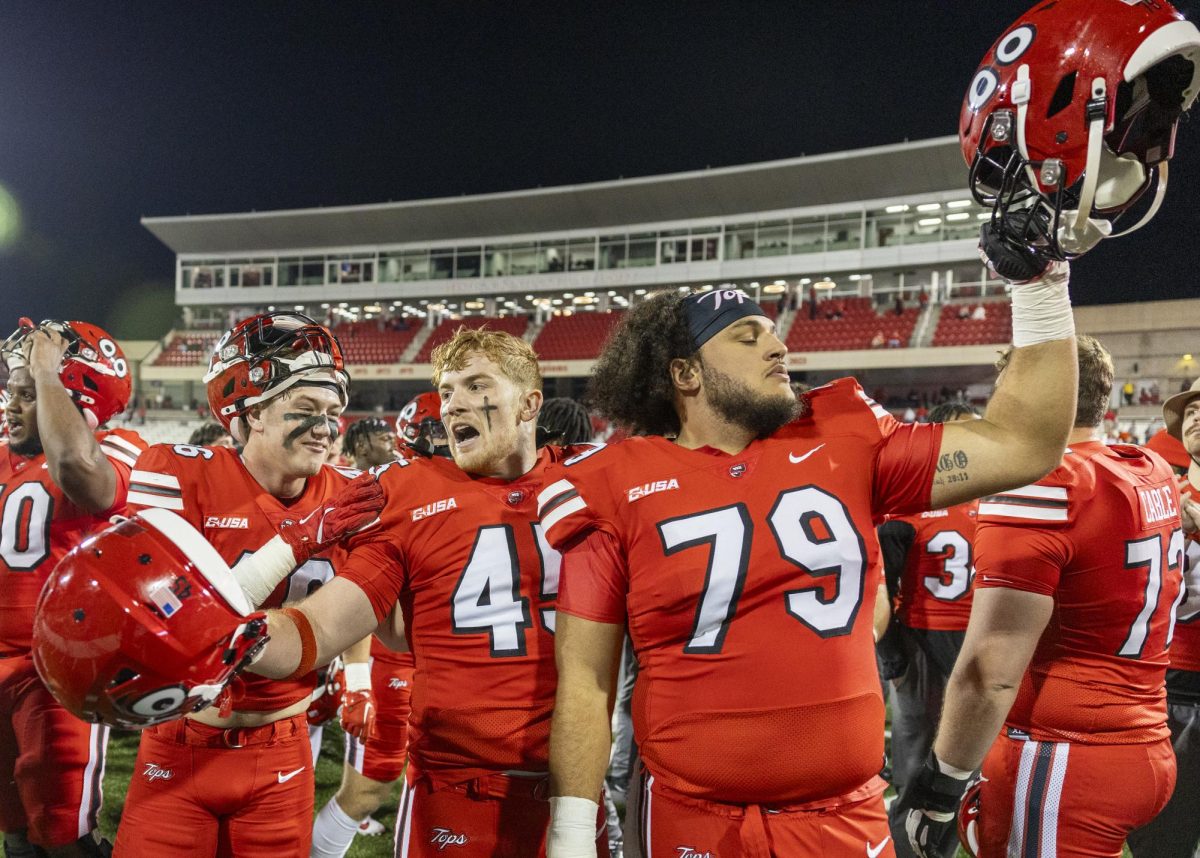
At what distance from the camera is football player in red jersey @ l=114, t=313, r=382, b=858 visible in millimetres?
2463

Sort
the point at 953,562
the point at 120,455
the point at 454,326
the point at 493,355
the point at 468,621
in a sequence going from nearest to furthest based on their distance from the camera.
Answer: the point at 468,621 < the point at 493,355 < the point at 120,455 < the point at 953,562 < the point at 454,326

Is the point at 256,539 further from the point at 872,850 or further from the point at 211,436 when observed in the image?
the point at 211,436

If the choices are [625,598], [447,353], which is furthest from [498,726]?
[447,353]

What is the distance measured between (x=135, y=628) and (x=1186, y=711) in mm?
3997

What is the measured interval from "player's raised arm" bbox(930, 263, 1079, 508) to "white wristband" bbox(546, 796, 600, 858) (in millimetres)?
1203

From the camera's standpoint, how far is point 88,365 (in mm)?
3512

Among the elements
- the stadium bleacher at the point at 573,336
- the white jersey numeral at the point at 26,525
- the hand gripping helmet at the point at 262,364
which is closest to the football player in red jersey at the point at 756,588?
the hand gripping helmet at the point at 262,364

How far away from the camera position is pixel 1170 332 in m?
29.2

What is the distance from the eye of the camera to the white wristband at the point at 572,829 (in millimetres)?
1919

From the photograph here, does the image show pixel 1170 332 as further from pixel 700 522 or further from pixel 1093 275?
pixel 700 522

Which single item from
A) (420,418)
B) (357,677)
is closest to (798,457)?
(357,677)

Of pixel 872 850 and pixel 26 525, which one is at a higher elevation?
pixel 26 525

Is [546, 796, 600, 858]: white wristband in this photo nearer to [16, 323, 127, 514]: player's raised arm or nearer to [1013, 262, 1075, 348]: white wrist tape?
[1013, 262, 1075, 348]: white wrist tape

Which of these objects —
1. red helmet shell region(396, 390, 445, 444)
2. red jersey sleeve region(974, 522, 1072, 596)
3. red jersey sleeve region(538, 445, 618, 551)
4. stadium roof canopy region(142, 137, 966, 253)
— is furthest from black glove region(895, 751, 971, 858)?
stadium roof canopy region(142, 137, 966, 253)
